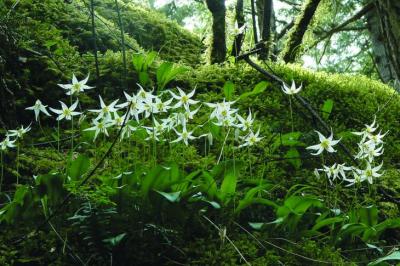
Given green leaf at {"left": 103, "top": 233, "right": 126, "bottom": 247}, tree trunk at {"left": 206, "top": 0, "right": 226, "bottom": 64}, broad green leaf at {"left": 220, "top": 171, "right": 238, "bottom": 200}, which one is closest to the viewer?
green leaf at {"left": 103, "top": 233, "right": 126, "bottom": 247}

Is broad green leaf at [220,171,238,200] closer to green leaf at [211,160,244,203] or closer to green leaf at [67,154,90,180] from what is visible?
green leaf at [211,160,244,203]

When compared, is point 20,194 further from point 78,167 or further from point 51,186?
point 78,167

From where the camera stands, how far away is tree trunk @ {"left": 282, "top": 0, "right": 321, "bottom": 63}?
512 centimetres

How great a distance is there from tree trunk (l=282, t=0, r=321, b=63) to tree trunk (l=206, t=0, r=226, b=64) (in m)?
0.91

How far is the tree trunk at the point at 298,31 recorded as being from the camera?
5.12 meters

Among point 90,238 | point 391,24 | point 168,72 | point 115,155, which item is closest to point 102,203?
point 90,238

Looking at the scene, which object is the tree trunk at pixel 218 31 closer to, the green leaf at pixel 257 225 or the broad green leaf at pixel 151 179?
the green leaf at pixel 257 225

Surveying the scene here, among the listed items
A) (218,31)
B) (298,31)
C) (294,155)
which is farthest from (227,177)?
(298,31)

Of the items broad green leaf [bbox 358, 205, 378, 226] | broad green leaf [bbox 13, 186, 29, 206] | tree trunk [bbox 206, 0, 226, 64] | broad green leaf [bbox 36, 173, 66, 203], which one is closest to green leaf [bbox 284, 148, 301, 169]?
broad green leaf [bbox 358, 205, 378, 226]

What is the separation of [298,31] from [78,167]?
374 centimetres

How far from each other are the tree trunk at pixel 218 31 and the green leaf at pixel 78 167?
8.73 feet

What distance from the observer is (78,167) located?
2.11m

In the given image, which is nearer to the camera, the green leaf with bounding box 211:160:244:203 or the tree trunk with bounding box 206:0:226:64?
the green leaf with bounding box 211:160:244:203

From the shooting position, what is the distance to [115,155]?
2.73 m
